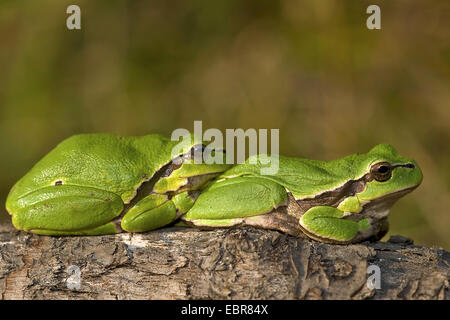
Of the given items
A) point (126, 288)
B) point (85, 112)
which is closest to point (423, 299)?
point (126, 288)

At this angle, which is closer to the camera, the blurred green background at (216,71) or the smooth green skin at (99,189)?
the smooth green skin at (99,189)

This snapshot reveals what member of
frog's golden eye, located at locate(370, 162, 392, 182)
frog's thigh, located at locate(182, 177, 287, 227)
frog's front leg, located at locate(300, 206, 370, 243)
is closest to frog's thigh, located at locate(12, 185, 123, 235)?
frog's thigh, located at locate(182, 177, 287, 227)

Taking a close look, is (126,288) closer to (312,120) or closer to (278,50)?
(312,120)

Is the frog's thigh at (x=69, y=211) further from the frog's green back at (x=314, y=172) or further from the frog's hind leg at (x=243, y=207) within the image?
the frog's green back at (x=314, y=172)

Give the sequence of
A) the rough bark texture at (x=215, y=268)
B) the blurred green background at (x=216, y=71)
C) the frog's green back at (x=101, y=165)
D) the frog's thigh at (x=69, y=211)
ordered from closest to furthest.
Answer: the rough bark texture at (x=215, y=268)
the frog's thigh at (x=69, y=211)
the frog's green back at (x=101, y=165)
the blurred green background at (x=216, y=71)

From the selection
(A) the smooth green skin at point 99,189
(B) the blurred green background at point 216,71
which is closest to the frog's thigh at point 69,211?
(A) the smooth green skin at point 99,189

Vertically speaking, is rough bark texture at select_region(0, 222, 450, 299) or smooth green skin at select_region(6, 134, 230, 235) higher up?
smooth green skin at select_region(6, 134, 230, 235)

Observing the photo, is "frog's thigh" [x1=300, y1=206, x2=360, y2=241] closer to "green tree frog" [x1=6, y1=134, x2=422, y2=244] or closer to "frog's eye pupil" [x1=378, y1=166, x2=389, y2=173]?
"green tree frog" [x1=6, y1=134, x2=422, y2=244]
